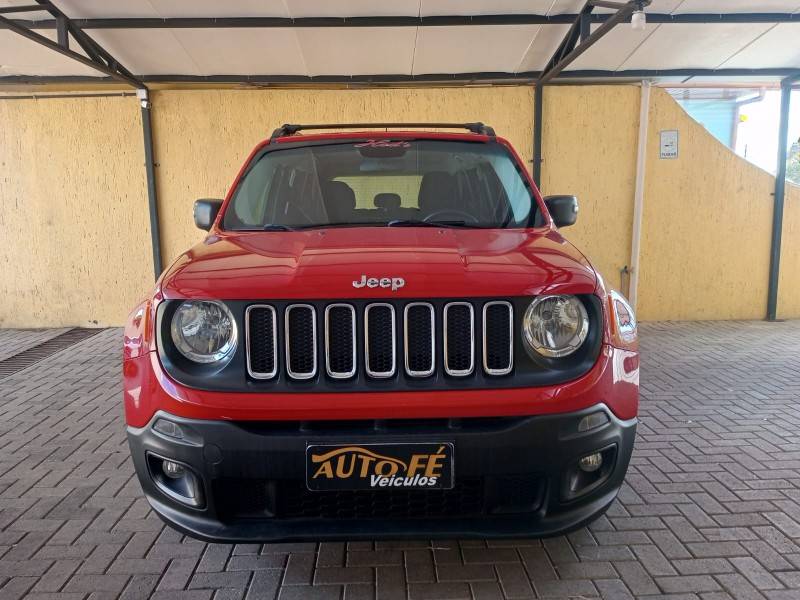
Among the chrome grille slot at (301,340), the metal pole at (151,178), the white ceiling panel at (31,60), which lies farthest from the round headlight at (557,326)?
the metal pole at (151,178)

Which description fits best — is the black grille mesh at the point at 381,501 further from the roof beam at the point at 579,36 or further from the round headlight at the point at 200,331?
the roof beam at the point at 579,36

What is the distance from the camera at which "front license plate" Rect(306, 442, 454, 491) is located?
192 cm

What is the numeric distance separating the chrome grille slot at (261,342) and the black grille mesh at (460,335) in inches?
23.5

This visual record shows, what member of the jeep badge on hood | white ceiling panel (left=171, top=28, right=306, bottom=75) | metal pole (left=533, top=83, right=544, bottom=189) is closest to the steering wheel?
the jeep badge on hood

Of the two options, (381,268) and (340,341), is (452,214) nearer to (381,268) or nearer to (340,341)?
(381,268)

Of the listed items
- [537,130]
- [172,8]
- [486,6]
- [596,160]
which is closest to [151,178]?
[172,8]

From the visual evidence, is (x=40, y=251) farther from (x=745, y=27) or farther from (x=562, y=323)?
(x=745, y=27)

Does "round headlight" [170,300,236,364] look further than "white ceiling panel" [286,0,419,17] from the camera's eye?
No

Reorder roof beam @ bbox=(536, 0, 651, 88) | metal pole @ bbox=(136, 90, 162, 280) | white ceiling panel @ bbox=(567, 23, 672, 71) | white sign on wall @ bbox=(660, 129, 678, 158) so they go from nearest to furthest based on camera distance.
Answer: roof beam @ bbox=(536, 0, 651, 88), white ceiling panel @ bbox=(567, 23, 672, 71), metal pole @ bbox=(136, 90, 162, 280), white sign on wall @ bbox=(660, 129, 678, 158)

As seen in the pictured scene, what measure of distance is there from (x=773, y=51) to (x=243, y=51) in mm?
5838

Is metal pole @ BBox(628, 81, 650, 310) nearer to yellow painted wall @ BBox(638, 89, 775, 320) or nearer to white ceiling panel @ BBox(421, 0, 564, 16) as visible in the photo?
yellow painted wall @ BBox(638, 89, 775, 320)

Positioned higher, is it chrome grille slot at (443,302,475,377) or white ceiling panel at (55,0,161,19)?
white ceiling panel at (55,0,161,19)

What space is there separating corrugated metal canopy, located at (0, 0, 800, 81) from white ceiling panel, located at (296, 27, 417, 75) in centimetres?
1

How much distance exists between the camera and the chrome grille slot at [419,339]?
6.63 feet
